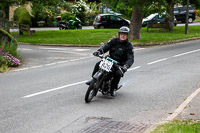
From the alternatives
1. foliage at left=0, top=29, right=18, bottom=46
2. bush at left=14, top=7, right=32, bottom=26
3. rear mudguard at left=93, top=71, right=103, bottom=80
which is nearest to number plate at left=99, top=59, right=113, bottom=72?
rear mudguard at left=93, top=71, right=103, bottom=80

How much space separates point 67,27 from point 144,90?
108 feet

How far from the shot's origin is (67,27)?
1688 inches

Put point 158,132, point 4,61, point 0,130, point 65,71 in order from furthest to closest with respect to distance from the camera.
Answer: point 4,61
point 65,71
point 0,130
point 158,132

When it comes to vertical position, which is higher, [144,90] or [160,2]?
[160,2]

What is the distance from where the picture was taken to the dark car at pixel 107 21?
4153cm

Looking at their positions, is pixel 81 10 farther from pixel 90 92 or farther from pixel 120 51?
pixel 90 92

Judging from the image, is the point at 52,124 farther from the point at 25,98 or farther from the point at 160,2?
the point at 160,2

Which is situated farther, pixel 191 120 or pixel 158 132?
pixel 191 120

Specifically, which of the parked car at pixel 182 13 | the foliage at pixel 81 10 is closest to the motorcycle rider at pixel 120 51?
the foliage at pixel 81 10

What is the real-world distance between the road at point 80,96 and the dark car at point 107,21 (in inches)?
975

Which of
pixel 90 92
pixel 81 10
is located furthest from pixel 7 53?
pixel 81 10

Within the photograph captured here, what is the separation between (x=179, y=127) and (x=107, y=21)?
118 feet

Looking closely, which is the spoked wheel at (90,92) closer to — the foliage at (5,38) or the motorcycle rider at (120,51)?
the motorcycle rider at (120,51)

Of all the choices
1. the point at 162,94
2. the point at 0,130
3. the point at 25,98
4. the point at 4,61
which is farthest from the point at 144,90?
the point at 4,61
